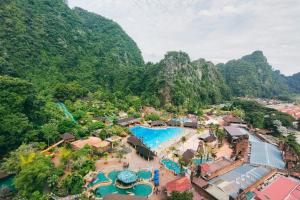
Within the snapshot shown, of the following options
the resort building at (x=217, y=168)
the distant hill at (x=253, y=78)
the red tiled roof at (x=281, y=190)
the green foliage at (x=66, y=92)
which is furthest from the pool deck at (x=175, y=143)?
the distant hill at (x=253, y=78)

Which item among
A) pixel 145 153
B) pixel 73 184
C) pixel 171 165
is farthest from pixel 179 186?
pixel 73 184

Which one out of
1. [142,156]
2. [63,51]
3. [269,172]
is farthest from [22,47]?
[269,172]

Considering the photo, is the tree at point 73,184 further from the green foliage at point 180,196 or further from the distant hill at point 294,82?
the distant hill at point 294,82

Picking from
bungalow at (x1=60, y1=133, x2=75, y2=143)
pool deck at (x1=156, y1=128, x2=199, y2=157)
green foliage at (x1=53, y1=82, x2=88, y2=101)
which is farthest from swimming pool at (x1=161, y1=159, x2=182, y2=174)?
green foliage at (x1=53, y1=82, x2=88, y2=101)

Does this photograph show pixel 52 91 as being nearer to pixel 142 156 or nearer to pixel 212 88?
pixel 142 156

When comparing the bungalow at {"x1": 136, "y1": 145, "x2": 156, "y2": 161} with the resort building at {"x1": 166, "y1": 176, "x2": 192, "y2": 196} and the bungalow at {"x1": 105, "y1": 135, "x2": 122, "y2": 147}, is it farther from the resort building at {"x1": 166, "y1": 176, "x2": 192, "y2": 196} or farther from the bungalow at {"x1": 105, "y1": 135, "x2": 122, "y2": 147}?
the resort building at {"x1": 166, "y1": 176, "x2": 192, "y2": 196}

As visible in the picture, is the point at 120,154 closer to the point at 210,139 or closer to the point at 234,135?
the point at 210,139
